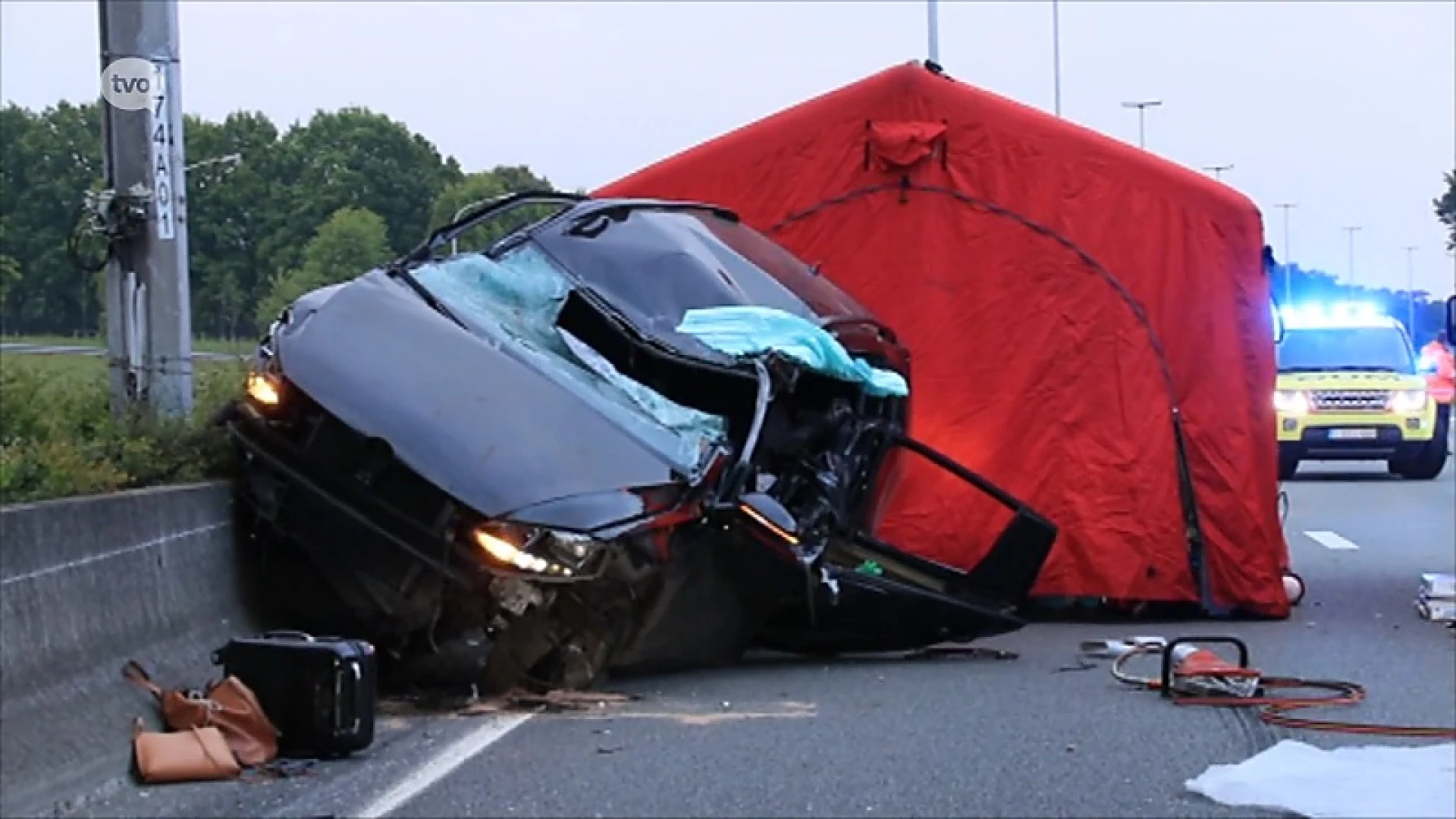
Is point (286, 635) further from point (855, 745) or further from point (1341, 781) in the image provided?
point (1341, 781)

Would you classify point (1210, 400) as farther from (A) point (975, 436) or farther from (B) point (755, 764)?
(B) point (755, 764)

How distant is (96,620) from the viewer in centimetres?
701

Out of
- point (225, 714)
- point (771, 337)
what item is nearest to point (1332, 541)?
point (771, 337)

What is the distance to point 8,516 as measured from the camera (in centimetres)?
647

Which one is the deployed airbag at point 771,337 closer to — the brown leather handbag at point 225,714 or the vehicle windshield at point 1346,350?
the brown leather handbag at point 225,714

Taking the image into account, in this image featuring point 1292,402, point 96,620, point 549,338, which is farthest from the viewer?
point 1292,402

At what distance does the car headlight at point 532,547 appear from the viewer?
25.6 feet

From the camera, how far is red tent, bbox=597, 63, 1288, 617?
11.9 meters

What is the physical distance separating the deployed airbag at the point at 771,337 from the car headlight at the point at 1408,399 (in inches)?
701

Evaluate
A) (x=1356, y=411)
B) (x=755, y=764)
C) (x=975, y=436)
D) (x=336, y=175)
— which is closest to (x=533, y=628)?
(x=755, y=764)

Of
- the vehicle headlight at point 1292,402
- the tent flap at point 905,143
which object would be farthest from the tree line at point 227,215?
the vehicle headlight at point 1292,402

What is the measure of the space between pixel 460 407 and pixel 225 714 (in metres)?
1.58

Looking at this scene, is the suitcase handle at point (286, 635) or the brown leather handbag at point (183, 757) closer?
the brown leather handbag at point (183, 757)

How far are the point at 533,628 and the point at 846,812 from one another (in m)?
2.29
